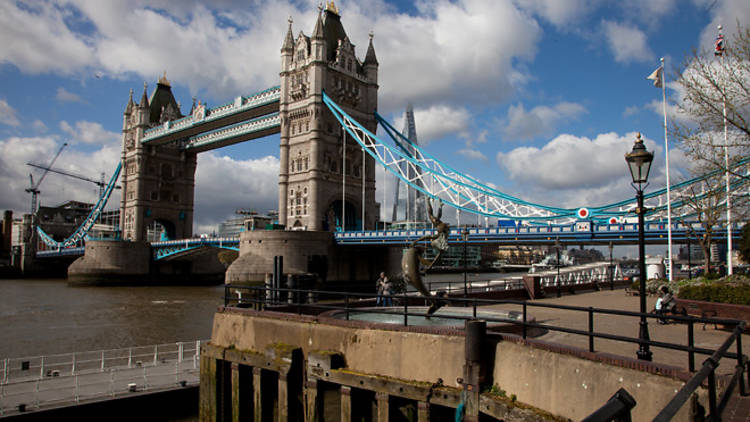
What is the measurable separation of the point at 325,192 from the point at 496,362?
154ft

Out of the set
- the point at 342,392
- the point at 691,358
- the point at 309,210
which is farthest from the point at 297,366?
the point at 309,210

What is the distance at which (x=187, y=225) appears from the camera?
81688mm

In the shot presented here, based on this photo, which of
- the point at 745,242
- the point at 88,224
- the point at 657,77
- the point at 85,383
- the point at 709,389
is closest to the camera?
the point at 709,389

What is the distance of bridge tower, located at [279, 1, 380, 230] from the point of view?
175 ft

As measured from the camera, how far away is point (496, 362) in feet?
23.6

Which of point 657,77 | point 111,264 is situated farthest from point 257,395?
point 111,264

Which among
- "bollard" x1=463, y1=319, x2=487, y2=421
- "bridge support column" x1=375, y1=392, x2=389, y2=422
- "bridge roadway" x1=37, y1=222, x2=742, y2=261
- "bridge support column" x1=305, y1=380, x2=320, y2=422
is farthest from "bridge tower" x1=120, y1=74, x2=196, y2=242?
"bollard" x1=463, y1=319, x2=487, y2=421

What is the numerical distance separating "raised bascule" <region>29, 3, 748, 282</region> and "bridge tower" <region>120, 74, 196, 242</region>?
615 millimetres

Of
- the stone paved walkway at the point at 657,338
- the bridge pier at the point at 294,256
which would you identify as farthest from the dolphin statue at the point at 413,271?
the bridge pier at the point at 294,256

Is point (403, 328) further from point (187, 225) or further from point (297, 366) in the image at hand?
point (187, 225)

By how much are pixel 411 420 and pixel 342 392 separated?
117cm

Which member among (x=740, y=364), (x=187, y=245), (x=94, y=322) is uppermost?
(x=187, y=245)

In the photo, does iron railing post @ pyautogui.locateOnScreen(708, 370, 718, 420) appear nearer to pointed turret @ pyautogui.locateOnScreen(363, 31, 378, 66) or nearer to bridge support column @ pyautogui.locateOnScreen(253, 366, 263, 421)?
bridge support column @ pyautogui.locateOnScreen(253, 366, 263, 421)

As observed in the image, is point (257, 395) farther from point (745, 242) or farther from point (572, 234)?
point (745, 242)
